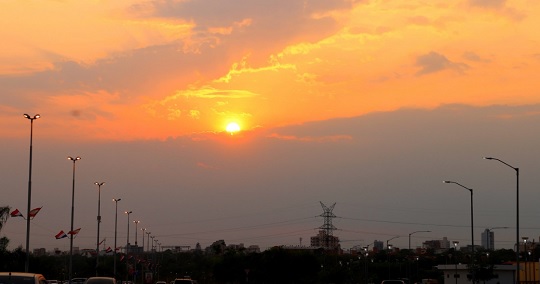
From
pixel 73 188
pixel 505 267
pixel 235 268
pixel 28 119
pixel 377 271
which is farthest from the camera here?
pixel 377 271

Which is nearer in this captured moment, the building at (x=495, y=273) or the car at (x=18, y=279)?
the car at (x=18, y=279)

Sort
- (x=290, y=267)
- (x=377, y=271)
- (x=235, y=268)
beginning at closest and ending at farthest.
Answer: (x=290, y=267), (x=235, y=268), (x=377, y=271)

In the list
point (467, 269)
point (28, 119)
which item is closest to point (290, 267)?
point (467, 269)

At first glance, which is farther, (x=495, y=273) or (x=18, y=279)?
(x=495, y=273)

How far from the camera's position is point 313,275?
12112cm

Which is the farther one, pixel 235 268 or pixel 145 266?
pixel 145 266

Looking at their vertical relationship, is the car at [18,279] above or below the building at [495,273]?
above

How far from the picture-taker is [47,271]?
4444 inches

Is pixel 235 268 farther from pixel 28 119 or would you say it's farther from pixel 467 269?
pixel 28 119

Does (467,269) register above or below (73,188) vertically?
below

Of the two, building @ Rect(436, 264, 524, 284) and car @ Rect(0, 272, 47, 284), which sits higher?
car @ Rect(0, 272, 47, 284)

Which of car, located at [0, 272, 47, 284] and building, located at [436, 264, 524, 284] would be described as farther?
building, located at [436, 264, 524, 284]

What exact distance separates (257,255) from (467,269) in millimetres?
29006

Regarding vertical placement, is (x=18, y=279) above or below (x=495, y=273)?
above
